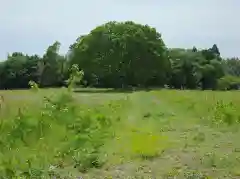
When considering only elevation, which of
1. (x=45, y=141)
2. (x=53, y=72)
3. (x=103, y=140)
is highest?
(x=53, y=72)

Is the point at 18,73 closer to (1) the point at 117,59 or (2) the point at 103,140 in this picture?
(1) the point at 117,59

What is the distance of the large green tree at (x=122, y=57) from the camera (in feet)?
192

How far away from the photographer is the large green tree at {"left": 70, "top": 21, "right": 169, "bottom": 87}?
58.5 metres

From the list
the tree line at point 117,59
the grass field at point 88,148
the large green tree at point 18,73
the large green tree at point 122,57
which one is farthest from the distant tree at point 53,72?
the grass field at point 88,148

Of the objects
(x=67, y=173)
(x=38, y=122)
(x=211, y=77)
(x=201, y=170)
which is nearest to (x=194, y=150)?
(x=201, y=170)

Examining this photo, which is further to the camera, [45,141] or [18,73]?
[18,73]

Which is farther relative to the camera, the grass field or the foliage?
the grass field

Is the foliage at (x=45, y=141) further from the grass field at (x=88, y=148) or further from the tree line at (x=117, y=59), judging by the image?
the tree line at (x=117, y=59)

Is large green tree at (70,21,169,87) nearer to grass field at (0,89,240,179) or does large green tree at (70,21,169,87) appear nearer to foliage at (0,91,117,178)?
grass field at (0,89,240,179)

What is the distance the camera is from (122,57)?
58.6 meters

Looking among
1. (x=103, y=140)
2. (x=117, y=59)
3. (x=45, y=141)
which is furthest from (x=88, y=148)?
(x=117, y=59)

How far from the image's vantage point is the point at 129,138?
1269 cm

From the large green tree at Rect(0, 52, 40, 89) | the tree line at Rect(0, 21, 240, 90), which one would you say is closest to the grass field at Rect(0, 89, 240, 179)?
the tree line at Rect(0, 21, 240, 90)

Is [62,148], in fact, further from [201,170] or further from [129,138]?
[129,138]
